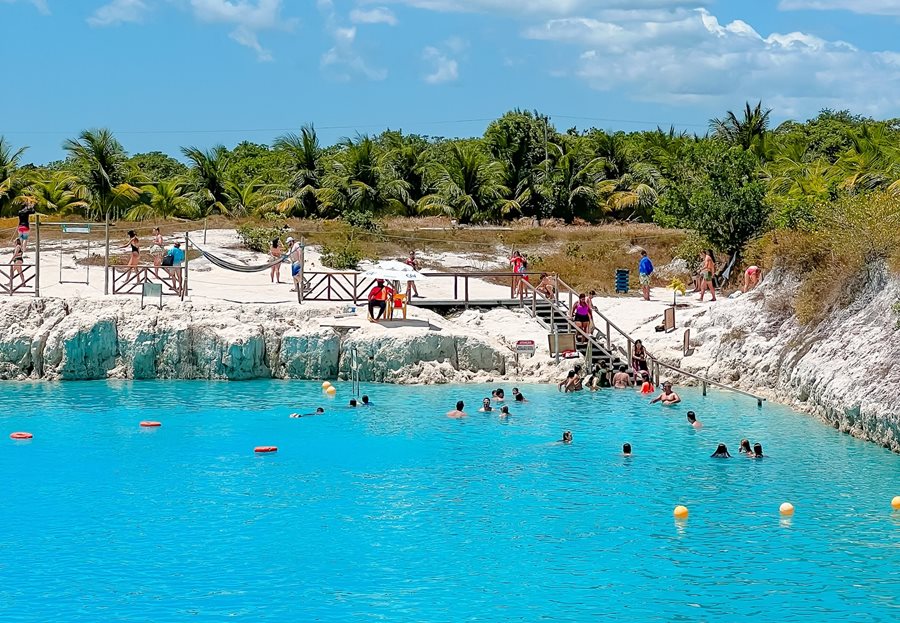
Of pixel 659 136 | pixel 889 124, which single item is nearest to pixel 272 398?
pixel 659 136

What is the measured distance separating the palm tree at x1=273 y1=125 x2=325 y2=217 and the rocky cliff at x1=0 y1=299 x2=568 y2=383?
920 inches

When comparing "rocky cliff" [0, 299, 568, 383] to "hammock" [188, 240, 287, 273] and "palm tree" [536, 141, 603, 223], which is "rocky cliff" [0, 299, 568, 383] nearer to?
"hammock" [188, 240, 287, 273]

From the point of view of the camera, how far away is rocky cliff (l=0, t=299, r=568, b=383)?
3550 cm

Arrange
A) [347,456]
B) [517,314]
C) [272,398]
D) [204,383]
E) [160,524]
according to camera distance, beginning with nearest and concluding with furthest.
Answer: [160,524] < [347,456] < [272,398] < [204,383] < [517,314]

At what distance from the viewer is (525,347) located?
35.7 metres

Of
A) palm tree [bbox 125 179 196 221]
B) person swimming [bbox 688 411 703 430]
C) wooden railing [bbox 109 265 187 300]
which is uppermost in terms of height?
palm tree [bbox 125 179 196 221]

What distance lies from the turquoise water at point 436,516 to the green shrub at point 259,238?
1807cm

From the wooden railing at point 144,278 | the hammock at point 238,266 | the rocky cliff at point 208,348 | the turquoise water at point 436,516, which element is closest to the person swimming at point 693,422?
the turquoise water at point 436,516

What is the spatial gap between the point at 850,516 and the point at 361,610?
32.2ft

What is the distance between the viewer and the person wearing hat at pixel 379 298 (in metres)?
36.0

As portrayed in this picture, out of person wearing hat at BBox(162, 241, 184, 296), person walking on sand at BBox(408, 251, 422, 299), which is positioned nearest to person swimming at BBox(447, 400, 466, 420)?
person walking on sand at BBox(408, 251, 422, 299)

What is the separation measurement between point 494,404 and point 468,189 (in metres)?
31.0

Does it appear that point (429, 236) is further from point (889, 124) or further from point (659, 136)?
point (889, 124)

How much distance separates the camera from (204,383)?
116 feet
